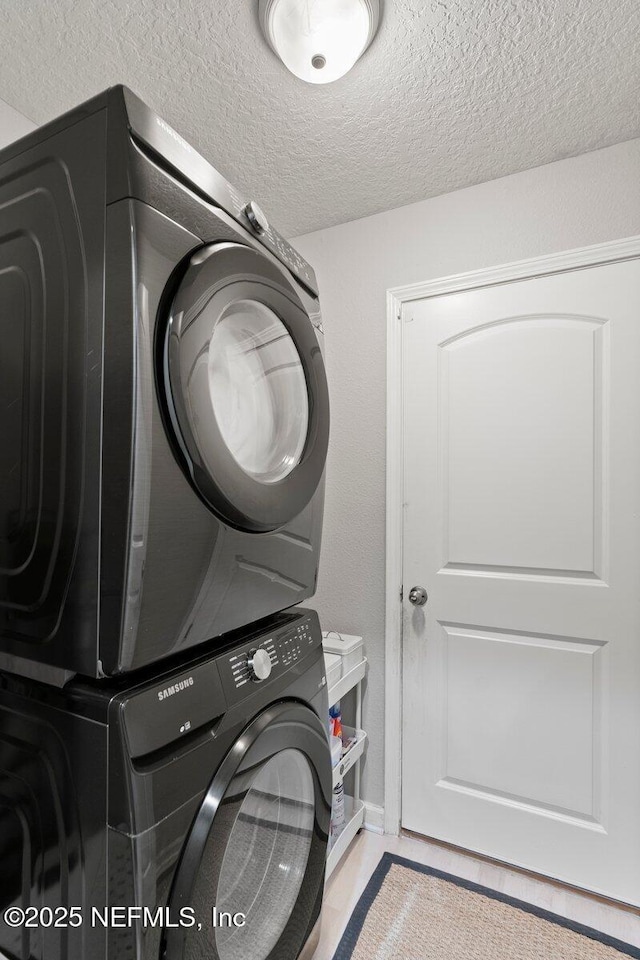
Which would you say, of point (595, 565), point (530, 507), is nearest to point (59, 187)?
point (530, 507)

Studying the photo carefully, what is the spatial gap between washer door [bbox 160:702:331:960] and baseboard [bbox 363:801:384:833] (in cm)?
87

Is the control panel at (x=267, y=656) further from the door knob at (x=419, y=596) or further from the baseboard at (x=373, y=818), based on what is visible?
the baseboard at (x=373, y=818)

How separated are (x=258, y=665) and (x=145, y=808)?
295mm

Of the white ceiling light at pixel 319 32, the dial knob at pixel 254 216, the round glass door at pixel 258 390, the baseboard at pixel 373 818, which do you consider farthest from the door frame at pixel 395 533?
the dial knob at pixel 254 216

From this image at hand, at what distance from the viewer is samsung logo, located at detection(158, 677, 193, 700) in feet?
2.43

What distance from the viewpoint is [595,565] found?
167cm

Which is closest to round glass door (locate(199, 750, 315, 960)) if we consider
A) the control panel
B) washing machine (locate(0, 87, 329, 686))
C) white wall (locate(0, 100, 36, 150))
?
the control panel

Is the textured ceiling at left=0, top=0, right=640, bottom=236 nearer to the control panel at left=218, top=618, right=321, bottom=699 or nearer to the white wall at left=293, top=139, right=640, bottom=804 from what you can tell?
the white wall at left=293, top=139, right=640, bottom=804

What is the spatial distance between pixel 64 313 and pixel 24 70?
112cm

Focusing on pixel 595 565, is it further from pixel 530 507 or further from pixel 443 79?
pixel 443 79

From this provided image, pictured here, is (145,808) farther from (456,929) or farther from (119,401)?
(456,929)

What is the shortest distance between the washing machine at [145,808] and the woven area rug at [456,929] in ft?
2.25

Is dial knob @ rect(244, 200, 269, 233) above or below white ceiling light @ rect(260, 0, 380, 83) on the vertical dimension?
below

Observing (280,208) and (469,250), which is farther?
(280,208)
